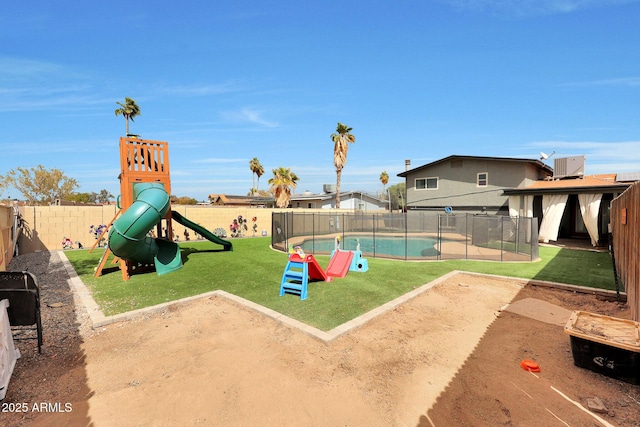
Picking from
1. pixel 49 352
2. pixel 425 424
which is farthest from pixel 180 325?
pixel 425 424

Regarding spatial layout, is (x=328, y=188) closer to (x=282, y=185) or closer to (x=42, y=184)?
(x=282, y=185)

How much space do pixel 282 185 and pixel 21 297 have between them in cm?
3096

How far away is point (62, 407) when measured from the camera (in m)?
3.64

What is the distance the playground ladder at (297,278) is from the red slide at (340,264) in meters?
2.07

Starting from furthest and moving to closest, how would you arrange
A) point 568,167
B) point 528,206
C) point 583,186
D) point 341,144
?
point 341,144, point 568,167, point 528,206, point 583,186

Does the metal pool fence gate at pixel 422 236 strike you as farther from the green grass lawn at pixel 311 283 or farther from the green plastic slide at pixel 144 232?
the green plastic slide at pixel 144 232

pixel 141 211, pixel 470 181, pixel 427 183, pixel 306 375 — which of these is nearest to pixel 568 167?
pixel 470 181

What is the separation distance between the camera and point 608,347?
410 cm

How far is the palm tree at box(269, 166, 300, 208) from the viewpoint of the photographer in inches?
1393

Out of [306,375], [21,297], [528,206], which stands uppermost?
[528,206]

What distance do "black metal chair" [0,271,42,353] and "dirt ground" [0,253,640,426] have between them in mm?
617

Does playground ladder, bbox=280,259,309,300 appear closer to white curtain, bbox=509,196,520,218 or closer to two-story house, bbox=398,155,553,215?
white curtain, bbox=509,196,520,218

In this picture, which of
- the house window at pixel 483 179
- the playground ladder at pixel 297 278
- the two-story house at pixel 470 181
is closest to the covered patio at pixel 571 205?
the two-story house at pixel 470 181

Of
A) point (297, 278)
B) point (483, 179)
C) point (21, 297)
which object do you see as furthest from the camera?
point (483, 179)
